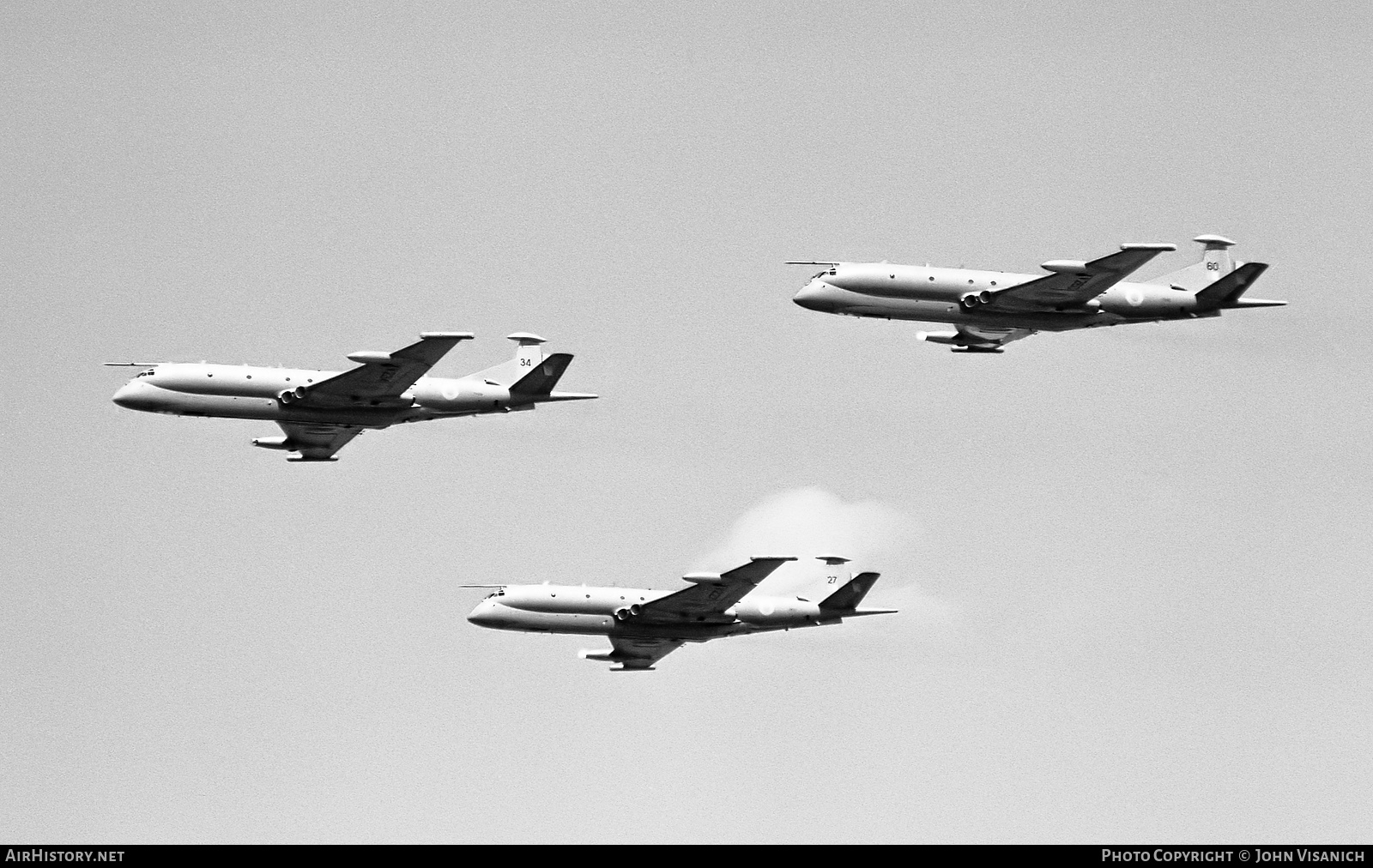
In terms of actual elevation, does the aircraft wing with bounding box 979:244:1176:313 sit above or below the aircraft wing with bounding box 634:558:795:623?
above

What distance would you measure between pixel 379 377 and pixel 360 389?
1.21 m

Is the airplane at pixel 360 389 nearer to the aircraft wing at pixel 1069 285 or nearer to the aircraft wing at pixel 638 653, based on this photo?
the aircraft wing at pixel 638 653

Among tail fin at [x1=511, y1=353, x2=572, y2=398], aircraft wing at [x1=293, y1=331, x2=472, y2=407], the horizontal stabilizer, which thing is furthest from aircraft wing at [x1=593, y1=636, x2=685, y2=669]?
the horizontal stabilizer

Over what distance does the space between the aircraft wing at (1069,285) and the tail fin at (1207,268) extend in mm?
2998

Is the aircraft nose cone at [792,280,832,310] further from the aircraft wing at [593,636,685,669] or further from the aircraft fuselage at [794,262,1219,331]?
the aircraft wing at [593,636,685,669]

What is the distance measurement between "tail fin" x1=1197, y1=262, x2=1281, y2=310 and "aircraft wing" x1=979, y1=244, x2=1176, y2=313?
3.61 meters

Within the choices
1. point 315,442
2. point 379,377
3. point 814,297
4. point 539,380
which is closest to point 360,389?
point 379,377

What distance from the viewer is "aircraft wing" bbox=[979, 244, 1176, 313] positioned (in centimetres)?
9669

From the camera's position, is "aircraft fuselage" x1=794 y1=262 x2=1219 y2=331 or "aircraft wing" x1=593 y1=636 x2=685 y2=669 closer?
"aircraft fuselage" x1=794 y1=262 x2=1219 y2=331

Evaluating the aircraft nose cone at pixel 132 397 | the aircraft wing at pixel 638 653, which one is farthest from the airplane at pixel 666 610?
the aircraft nose cone at pixel 132 397

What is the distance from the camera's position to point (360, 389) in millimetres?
101000
